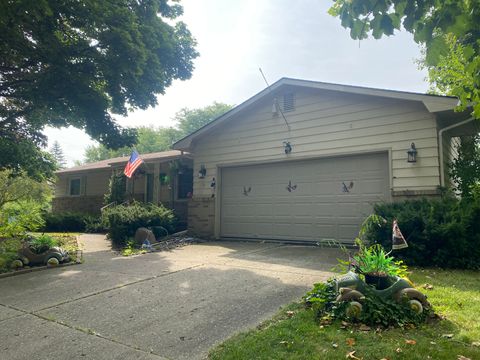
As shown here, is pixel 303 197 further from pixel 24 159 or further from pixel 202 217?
pixel 24 159

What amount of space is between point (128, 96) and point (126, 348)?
428 inches

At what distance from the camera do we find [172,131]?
178 ft

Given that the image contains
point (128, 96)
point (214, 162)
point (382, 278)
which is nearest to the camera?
point (382, 278)

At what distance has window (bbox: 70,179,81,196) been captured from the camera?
1994cm

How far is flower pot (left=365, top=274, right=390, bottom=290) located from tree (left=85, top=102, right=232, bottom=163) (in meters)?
46.7

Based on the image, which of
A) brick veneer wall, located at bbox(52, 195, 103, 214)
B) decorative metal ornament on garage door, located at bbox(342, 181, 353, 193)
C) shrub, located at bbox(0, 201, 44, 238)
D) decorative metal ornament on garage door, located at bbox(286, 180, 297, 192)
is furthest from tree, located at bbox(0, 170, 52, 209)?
decorative metal ornament on garage door, located at bbox(342, 181, 353, 193)

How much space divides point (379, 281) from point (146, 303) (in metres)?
2.91

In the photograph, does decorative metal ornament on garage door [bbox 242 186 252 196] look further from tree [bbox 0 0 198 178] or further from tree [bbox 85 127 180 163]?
tree [bbox 85 127 180 163]

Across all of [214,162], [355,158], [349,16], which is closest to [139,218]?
[214,162]

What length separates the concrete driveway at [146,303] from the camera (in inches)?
120

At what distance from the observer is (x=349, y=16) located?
9.23 feet

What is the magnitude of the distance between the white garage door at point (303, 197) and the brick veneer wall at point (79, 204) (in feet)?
34.6

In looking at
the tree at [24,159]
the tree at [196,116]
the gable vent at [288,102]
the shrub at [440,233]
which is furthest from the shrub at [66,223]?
the tree at [196,116]

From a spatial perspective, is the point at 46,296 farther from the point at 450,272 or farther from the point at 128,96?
the point at 128,96
